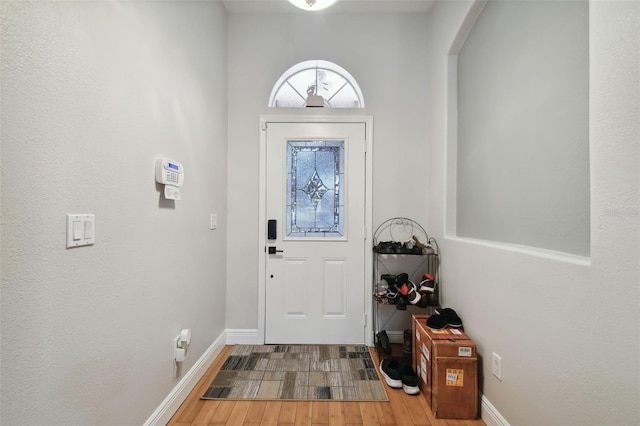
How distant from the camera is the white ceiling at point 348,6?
2252 mm

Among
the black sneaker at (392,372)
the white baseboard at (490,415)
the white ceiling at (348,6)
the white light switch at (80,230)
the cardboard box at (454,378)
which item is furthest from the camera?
the white ceiling at (348,6)

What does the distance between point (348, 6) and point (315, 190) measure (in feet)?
5.47

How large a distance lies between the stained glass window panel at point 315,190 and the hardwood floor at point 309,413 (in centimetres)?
127

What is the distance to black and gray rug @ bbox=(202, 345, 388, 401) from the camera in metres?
1.69

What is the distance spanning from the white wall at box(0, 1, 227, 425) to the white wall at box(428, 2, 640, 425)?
181 centimetres

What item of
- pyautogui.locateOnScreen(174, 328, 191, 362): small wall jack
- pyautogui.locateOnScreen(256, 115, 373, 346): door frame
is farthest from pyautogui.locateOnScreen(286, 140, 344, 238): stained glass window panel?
pyautogui.locateOnScreen(174, 328, 191, 362): small wall jack

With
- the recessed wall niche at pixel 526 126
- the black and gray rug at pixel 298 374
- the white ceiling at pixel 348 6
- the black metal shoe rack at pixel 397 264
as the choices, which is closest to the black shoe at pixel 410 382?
the black and gray rug at pixel 298 374

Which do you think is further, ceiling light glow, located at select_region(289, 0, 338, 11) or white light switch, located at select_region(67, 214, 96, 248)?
ceiling light glow, located at select_region(289, 0, 338, 11)

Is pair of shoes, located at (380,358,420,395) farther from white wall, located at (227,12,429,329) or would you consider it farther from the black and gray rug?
white wall, located at (227,12,429,329)

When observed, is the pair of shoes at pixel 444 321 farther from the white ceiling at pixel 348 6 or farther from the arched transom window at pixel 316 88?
the white ceiling at pixel 348 6

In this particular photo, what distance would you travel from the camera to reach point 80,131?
0.92 metres

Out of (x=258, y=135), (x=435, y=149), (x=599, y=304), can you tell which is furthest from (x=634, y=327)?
(x=258, y=135)

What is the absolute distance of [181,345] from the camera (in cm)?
154

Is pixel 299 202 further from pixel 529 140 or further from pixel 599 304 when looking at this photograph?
pixel 599 304
